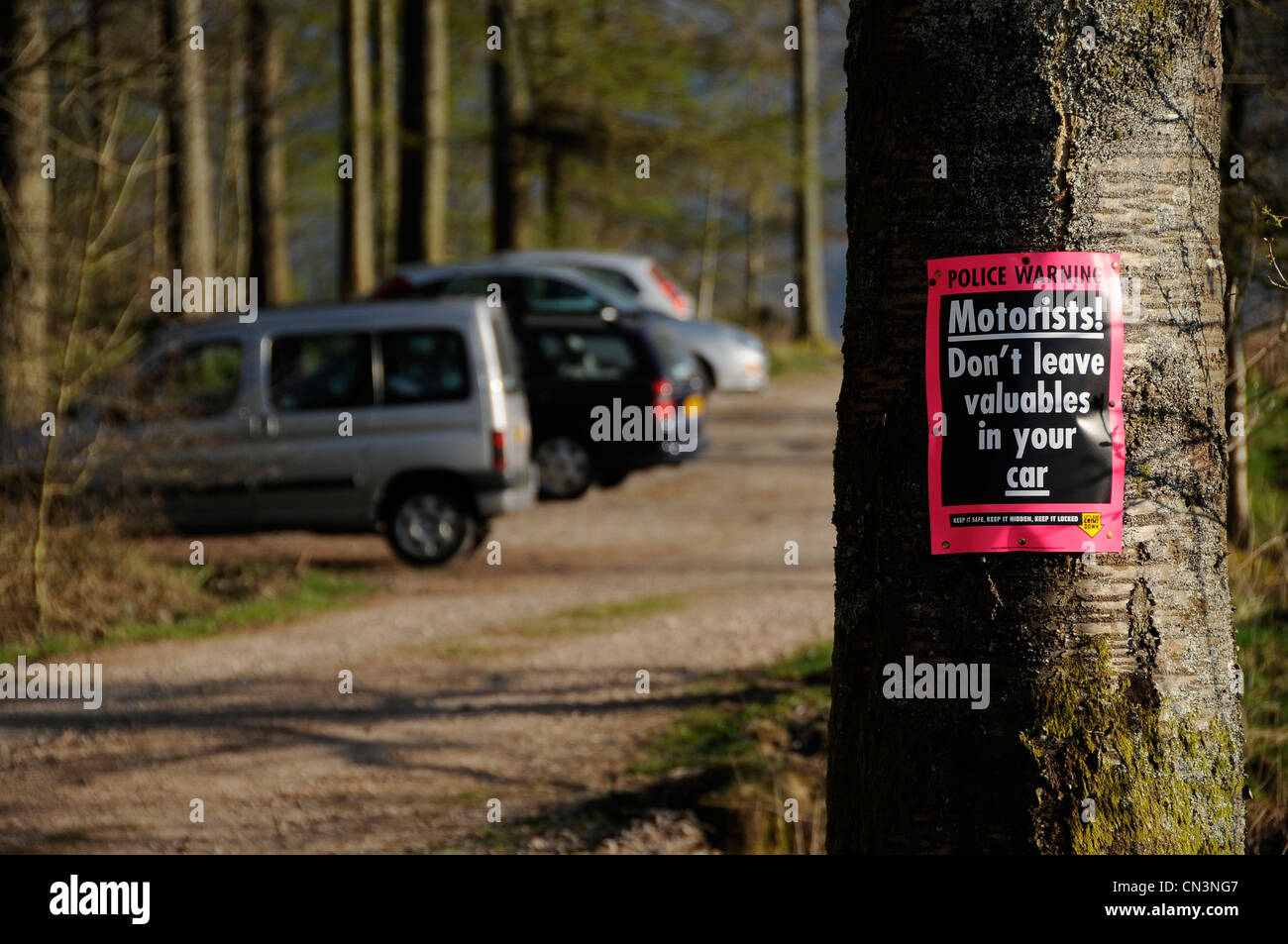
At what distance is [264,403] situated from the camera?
11.5 metres

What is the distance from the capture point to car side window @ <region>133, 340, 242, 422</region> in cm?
1059

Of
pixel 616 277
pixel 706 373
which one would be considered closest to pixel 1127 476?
pixel 616 277

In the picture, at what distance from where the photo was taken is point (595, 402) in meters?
14.4

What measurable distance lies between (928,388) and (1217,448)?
67cm

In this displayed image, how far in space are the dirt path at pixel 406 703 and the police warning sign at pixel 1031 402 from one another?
11.4ft

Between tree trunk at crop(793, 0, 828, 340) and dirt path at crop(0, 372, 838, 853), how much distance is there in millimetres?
15406

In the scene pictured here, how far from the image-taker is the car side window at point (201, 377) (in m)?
10.6

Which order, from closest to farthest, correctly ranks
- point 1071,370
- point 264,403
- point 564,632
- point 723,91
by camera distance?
point 1071,370
point 564,632
point 264,403
point 723,91

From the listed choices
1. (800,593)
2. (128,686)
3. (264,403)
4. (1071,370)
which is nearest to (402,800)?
(128,686)

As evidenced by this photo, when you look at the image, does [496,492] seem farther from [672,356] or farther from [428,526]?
[672,356]

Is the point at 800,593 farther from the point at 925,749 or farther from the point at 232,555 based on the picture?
the point at 925,749

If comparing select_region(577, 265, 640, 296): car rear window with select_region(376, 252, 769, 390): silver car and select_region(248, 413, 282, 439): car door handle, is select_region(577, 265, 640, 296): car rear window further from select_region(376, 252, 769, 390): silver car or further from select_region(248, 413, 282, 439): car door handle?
select_region(248, 413, 282, 439): car door handle

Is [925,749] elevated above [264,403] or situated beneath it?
situated beneath

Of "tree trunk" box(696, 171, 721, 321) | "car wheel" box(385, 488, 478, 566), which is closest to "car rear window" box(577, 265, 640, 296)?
"car wheel" box(385, 488, 478, 566)
